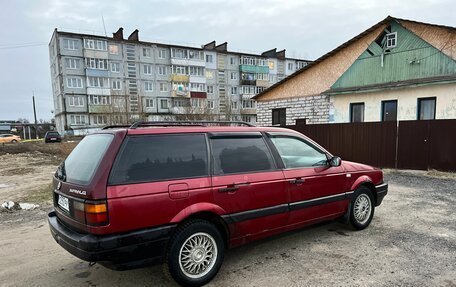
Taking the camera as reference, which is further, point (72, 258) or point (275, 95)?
point (275, 95)

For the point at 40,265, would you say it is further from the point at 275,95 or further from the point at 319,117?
the point at 275,95

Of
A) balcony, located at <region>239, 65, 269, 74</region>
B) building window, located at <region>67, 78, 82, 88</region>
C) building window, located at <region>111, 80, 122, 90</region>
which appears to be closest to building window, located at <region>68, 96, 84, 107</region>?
building window, located at <region>67, 78, 82, 88</region>

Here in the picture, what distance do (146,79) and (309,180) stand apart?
48.8m

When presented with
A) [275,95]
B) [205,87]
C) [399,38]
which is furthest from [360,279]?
[205,87]

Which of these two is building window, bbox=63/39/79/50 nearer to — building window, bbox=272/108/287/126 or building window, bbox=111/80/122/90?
building window, bbox=111/80/122/90

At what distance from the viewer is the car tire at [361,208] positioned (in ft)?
15.5

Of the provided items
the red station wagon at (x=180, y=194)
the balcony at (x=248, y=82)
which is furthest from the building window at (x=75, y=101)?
the red station wagon at (x=180, y=194)

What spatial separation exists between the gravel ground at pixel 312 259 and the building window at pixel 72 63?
4461 cm

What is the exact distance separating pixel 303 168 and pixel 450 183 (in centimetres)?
701

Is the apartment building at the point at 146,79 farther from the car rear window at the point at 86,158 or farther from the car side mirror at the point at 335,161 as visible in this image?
the car rear window at the point at 86,158

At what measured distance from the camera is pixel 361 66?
14.9 meters

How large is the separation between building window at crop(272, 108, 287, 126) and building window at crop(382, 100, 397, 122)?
5.42m

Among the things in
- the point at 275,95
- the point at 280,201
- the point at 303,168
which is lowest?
the point at 280,201

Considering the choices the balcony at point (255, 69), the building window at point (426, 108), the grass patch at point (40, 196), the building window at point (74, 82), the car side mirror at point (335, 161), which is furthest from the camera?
the balcony at point (255, 69)
